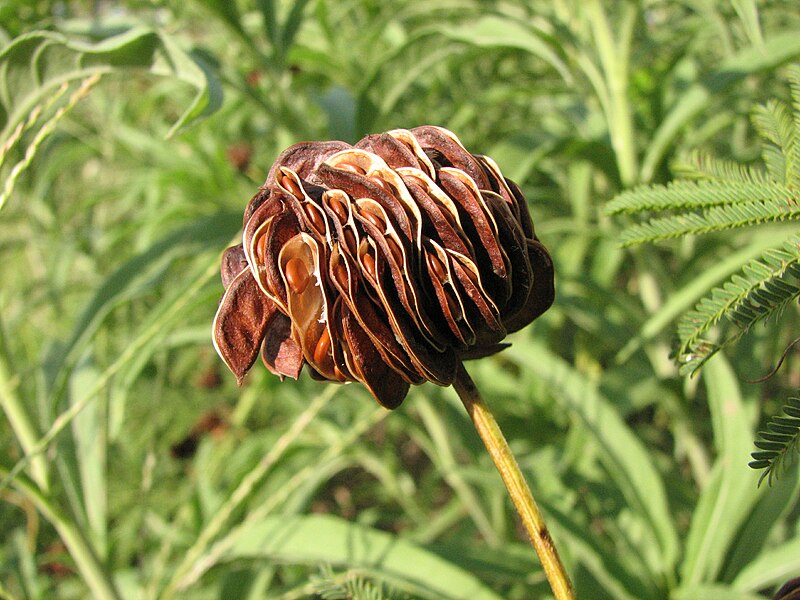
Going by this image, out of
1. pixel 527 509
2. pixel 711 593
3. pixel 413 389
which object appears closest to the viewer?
pixel 527 509

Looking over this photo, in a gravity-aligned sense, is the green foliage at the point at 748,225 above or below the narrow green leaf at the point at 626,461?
above

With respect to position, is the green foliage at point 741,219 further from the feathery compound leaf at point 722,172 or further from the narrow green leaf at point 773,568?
the narrow green leaf at point 773,568

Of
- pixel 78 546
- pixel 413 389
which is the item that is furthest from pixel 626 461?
pixel 78 546

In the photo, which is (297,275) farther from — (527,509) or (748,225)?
(748,225)

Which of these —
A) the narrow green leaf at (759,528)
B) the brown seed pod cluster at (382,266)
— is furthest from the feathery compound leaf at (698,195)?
the narrow green leaf at (759,528)

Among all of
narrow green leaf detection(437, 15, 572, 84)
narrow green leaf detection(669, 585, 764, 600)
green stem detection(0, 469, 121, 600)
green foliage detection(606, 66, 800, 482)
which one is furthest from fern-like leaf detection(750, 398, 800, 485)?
green stem detection(0, 469, 121, 600)

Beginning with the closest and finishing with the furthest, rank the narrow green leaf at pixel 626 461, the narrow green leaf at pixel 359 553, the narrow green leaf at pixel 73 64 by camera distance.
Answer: the narrow green leaf at pixel 73 64 → the narrow green leaf at pixel 359 553 → the narrow green leaf at pixel 626 461

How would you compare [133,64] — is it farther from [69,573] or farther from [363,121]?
[69,573]
